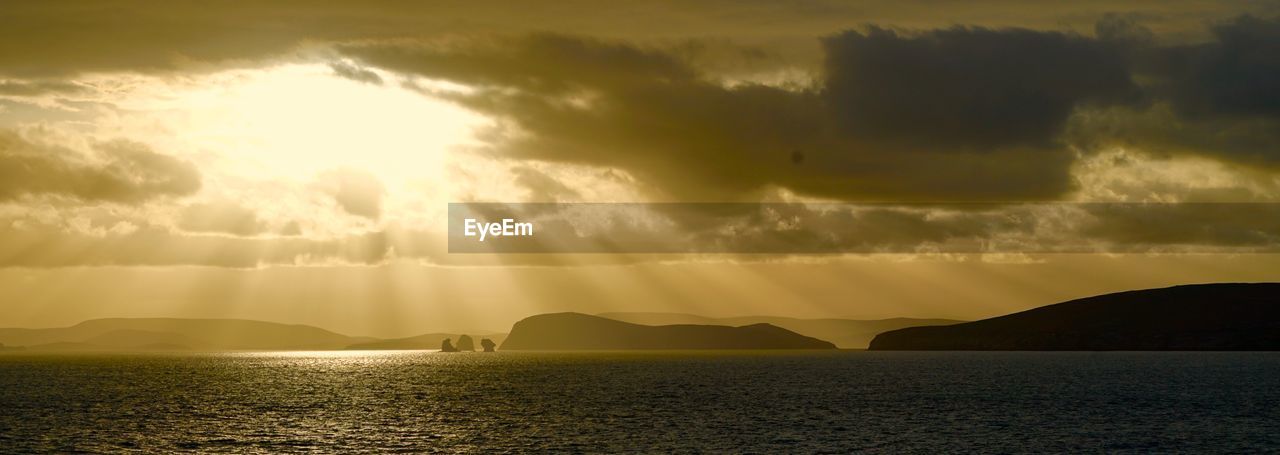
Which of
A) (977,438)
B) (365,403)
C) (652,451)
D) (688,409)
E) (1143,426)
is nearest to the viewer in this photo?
(652,451)

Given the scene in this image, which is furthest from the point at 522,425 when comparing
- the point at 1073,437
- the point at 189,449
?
the point at 1073,437

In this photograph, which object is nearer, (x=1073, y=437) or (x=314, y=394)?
(x=1073, y=437)

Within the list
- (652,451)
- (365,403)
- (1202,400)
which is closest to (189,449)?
(652,451)

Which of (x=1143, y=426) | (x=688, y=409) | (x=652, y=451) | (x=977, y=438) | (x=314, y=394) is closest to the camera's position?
(x=652, y=451)

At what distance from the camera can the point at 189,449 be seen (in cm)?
8912

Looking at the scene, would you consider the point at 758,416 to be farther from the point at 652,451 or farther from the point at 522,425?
the point at 652,451

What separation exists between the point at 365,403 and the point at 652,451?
7080cm

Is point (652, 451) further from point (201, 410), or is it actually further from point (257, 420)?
point (201, 410)

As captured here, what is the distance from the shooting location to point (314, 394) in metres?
169

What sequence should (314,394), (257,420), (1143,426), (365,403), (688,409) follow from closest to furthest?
(1143,426) → (257,420) → (688,409) → (365,403) → (314,394)

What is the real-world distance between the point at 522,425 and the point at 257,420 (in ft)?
99.3

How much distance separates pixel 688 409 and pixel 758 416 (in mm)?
12489

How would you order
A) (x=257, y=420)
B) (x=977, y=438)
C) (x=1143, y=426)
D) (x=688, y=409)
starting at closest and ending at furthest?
1. (x=977, y=438)
2. (x=1143, y=426)
3. (x=257, y=420)
4. (x=688, y=409)

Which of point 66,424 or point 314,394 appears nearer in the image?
point 66,424
